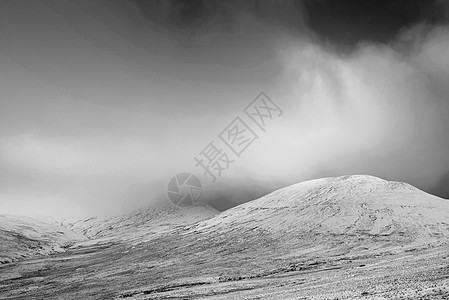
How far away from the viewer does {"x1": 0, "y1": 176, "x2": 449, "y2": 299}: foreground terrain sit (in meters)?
52.8

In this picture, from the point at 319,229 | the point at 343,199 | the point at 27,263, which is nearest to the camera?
the point at 27,263

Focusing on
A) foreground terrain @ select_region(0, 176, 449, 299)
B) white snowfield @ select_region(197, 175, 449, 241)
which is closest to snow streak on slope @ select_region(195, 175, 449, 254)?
white snowfield @ select_region(197, 175, 449, 241)

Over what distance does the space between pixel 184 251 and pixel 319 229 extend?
2370 inches

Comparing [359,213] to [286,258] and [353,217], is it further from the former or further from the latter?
[286,258]

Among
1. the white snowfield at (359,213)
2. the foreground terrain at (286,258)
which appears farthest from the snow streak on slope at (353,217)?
the foreground terrain at (286,258)

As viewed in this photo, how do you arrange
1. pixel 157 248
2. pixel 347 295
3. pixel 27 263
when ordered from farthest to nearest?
pixel 157 248
pixel 27 263
pixel 347 295

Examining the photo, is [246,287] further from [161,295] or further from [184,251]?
[184,251]

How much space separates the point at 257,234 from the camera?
145250 millimetres

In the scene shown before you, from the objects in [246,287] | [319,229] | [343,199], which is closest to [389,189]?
[343,199]

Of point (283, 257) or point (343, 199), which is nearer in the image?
point (283, 257)

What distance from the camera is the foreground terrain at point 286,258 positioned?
52.8 meters

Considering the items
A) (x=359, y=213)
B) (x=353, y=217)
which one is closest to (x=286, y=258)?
(x=353, y=217)

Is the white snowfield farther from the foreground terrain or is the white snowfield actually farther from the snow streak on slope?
the foreground terrain

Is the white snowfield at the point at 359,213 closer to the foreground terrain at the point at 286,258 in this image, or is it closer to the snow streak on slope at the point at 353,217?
the snow streak on slope at the point at 353,217
